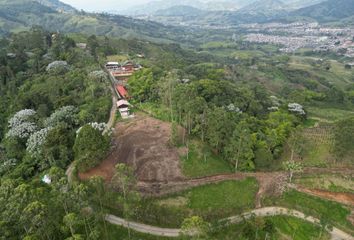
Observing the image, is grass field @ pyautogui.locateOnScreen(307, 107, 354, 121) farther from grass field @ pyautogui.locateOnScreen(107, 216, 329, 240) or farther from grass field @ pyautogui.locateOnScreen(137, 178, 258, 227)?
grass field @ pyautogui.locateOnScreen(107, 216, 329, 240)

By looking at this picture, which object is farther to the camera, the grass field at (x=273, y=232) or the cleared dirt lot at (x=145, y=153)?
the cleared dirt lot at (x=145, y=153)

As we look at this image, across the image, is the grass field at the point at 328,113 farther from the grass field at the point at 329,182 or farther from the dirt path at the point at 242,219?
the dirt path at the point at 242,219

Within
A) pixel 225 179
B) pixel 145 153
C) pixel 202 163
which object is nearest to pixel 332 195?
pixel 225 179

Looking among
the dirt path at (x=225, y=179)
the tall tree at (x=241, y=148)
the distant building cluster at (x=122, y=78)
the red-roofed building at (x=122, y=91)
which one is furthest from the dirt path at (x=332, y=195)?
the red-roofed building at (x=122, y=91)

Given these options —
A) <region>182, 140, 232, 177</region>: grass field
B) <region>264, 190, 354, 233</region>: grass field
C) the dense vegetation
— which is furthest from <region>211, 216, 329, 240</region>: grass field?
the dense vegetation

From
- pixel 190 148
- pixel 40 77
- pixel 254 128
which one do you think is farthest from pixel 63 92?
pixel 254 128

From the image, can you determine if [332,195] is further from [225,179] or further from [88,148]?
[88,148]

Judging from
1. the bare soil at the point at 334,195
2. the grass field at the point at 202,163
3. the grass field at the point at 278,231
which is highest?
the grass field at the point at 202,163
